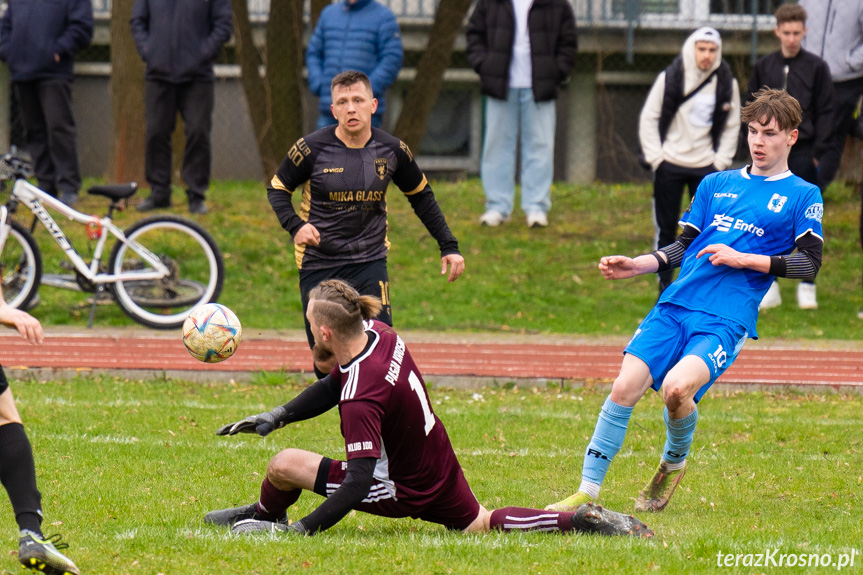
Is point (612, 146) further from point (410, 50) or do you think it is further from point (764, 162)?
point (764, 162)

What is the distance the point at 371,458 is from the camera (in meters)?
4.72

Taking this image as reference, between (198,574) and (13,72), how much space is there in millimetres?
9715

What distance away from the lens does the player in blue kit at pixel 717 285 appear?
546 centimetres

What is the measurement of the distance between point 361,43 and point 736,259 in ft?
26.2

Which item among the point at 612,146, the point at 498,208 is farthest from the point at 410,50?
the point at 498,208

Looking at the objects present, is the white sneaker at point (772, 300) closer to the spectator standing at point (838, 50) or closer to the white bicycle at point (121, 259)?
the spectator standing at point (838, 50)

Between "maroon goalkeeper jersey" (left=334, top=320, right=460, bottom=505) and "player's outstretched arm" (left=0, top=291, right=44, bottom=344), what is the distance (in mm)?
1257

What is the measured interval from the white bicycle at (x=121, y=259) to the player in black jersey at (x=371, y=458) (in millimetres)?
5632

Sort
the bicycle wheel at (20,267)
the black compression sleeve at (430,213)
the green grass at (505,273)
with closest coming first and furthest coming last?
the black compression sleeve at (430,213)
the bicycle wheel at (20,267)
the green grass at (505,273)

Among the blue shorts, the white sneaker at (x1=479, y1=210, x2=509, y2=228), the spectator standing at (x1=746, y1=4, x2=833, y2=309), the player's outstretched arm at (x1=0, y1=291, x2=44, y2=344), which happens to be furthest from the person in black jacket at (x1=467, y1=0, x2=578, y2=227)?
the player's outstretched arm at (x1=0, y1=291, x2=44, y2=344)

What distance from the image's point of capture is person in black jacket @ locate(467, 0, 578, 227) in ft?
42.8

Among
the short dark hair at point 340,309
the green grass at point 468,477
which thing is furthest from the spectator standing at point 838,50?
the short dark hair at point 340,309

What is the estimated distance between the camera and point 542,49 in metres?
13.0

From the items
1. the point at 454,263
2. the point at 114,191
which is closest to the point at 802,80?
the point at 454,263
